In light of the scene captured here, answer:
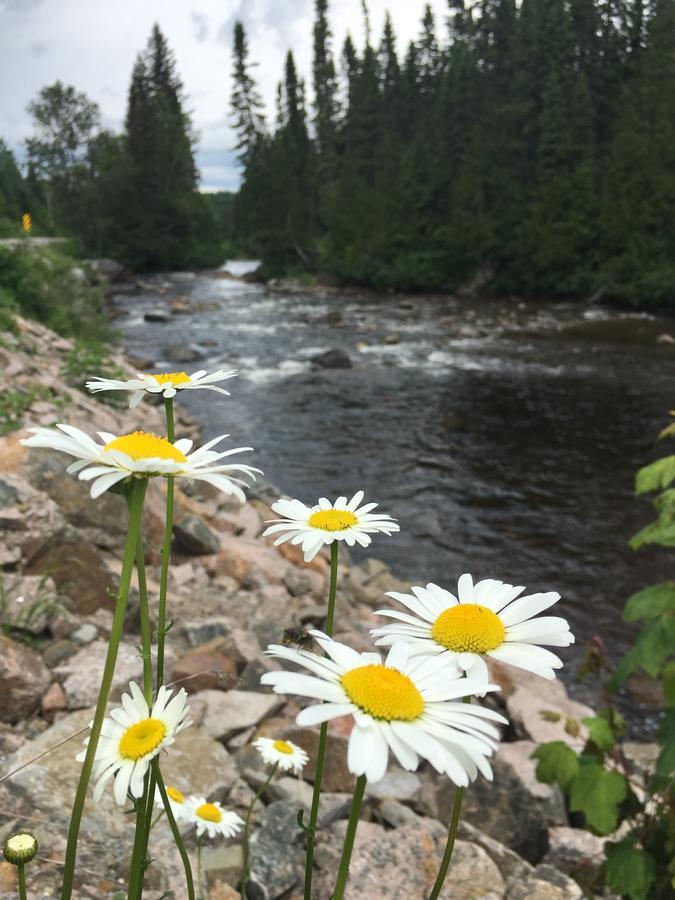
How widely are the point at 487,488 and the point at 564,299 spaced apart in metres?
20.8

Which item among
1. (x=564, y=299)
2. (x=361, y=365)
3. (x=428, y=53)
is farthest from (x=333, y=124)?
(x=361, y=365)

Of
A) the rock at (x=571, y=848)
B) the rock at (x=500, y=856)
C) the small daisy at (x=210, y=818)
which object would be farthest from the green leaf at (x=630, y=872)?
the small daisy at (x=210, y=818)

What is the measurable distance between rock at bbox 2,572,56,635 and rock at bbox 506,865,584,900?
2.07m

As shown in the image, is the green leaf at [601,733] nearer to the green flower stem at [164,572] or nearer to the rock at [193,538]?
the green flower stem at [164,572]

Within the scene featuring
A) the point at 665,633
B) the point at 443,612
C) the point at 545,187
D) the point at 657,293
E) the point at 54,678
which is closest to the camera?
the point at 443,612

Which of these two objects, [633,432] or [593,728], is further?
[633,432]

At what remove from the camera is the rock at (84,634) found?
10.2 ft

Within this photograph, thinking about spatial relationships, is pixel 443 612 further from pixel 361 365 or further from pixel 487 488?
pixel 361 365

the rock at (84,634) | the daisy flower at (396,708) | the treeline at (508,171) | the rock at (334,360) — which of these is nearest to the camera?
the daisy flower at (396,708)

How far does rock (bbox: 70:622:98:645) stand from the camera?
3.12 metres

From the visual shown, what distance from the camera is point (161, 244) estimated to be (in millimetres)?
41188

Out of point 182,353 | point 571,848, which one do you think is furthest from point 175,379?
point 182,353

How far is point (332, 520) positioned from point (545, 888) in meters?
1.62

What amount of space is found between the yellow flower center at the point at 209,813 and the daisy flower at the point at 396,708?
1.12 meters
